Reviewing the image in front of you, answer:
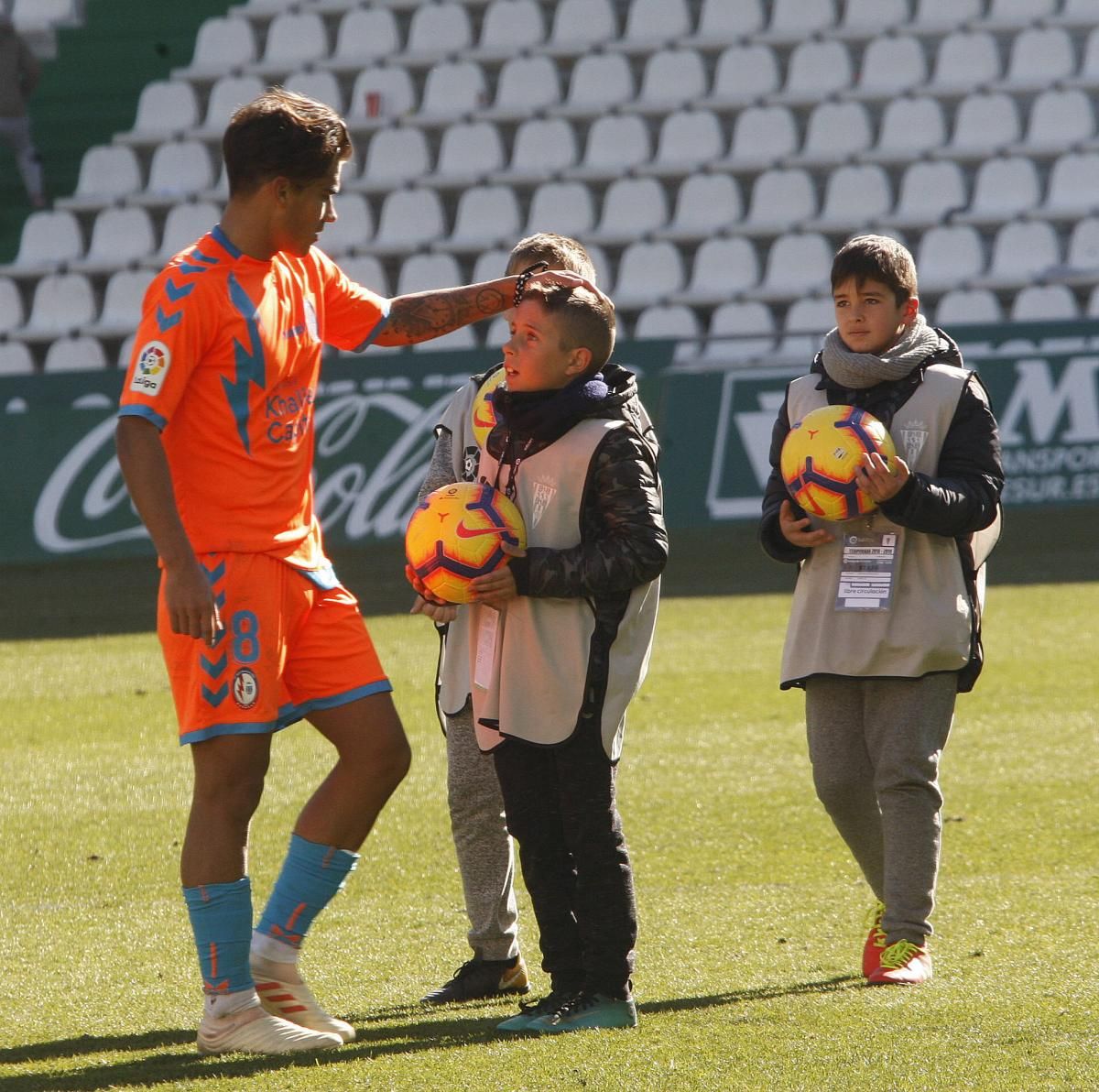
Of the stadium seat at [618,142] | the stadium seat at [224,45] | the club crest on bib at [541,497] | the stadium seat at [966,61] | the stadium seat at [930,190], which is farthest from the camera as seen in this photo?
the stadium seat at [224,45]

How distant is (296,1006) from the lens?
12.0 ft

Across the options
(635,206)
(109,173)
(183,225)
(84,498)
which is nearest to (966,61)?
(635,206)

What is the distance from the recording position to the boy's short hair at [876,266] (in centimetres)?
400

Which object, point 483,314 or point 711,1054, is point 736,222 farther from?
point 711,1054

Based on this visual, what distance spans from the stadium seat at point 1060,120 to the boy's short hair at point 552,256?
13.0m

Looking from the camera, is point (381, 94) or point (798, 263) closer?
point (798, 263)

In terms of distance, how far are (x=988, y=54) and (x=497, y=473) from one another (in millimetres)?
14485

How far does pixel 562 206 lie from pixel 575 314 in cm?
1255

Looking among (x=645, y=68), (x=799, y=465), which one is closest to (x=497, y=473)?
(x=799, y=465)

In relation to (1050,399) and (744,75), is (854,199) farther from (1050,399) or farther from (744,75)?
(1050,399)

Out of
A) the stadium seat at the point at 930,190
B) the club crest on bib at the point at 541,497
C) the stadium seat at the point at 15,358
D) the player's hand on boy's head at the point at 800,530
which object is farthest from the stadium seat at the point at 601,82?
the club crest on bib at the point at 541,497

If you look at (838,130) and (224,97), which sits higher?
(224,97)

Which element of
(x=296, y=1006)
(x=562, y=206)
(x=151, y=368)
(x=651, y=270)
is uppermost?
(x=562, y=206)

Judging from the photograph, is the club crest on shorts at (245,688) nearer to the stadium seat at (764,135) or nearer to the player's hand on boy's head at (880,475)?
the player's hand on boy's head at (880,475)
